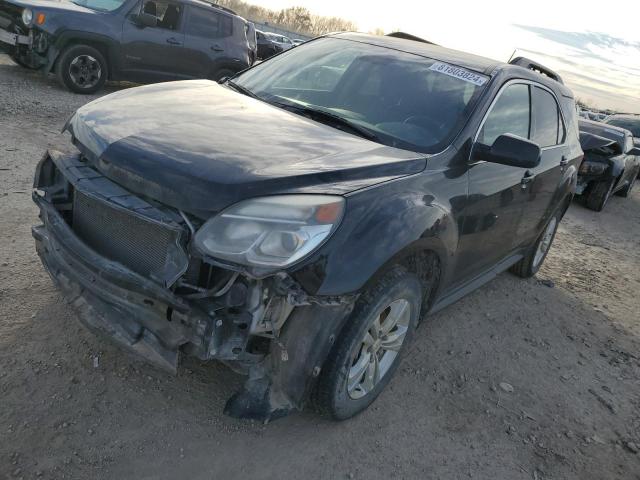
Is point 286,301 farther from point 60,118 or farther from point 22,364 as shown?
point 60,118

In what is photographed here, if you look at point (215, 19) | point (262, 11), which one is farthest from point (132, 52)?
point (262, 11)

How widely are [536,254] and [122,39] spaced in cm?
702

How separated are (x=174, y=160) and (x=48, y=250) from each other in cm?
87

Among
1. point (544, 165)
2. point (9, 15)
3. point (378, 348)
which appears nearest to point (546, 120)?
point (544, 165)

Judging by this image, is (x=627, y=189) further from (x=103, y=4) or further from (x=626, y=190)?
(x=103, y=4)

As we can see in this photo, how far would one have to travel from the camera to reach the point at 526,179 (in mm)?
3693

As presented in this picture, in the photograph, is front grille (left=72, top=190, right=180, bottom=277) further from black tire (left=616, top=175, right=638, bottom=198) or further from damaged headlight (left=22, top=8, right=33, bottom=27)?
black tire (left=616, top=175, right=638, bottom=198)

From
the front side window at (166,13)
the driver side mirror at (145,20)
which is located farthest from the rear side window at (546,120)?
the front side window at (166,13)

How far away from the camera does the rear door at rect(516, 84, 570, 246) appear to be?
3.95 m

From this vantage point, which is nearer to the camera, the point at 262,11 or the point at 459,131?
the point at 459,131

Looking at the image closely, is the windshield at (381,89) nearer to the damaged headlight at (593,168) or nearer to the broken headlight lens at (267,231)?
the broken headlight lens at (267,231)

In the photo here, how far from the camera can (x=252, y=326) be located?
2102 millimetres

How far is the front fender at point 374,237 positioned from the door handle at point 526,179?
48.7 inches

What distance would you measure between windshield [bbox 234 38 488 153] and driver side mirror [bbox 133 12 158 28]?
5.62m
